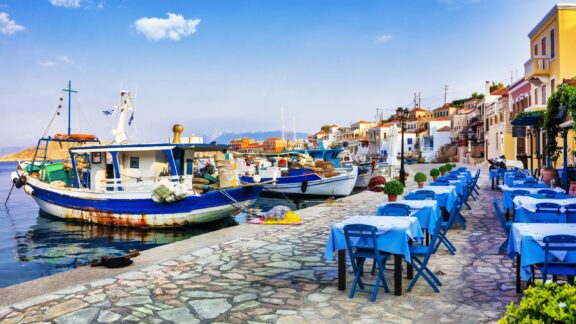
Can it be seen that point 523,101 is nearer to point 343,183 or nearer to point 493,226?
point 343,183

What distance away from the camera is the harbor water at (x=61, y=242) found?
11.7 metres

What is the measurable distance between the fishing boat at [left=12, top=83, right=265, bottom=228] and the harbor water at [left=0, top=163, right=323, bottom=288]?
466 mm

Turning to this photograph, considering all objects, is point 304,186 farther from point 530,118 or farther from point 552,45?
point 552,45

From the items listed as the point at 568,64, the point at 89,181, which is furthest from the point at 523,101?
the point at 89,181

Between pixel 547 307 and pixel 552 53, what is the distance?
1097 inches

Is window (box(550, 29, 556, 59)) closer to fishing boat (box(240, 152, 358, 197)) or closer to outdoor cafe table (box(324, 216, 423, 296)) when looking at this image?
fishing boat (box(240, 152, 358, 197))

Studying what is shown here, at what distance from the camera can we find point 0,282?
10.5m

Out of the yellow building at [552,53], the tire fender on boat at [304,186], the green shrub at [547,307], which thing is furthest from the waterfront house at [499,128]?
the green shrub at [547,307]

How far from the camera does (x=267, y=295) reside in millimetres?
5531

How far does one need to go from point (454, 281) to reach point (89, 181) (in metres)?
15.5

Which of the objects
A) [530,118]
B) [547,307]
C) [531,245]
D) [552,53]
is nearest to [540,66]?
[552,53]

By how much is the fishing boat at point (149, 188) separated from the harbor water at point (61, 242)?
18.4 inches

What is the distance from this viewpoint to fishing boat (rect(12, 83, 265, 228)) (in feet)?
49.1

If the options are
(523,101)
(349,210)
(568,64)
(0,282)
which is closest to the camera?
(0,282)
